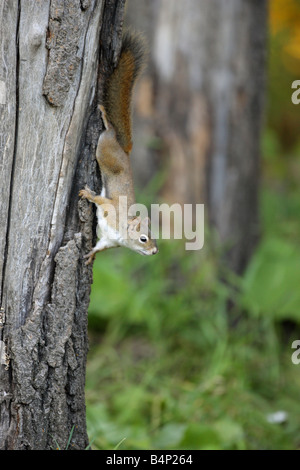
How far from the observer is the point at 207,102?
148 inches

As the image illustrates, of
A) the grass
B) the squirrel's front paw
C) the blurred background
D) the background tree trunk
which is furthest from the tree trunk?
the background tree trunk

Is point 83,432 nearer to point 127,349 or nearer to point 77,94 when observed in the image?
point 77,94

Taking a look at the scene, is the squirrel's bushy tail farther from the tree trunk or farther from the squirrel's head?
the squirrel's head

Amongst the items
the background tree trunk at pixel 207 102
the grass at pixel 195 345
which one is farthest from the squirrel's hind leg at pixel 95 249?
the background tree trunk at pixel 207 102

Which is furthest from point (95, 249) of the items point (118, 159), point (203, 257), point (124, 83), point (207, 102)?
point (207, 102)

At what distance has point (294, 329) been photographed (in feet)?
12.4

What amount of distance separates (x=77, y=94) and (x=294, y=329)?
8.63 ft

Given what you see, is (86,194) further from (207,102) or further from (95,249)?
(207,102)

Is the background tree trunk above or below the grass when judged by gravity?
above

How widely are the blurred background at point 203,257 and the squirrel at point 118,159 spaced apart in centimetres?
135

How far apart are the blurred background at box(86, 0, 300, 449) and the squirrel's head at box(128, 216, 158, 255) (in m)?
1.28

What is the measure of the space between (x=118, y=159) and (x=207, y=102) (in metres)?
2.14

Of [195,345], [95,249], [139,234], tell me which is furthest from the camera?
[195,345]

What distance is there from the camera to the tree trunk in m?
1.49
